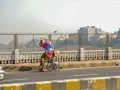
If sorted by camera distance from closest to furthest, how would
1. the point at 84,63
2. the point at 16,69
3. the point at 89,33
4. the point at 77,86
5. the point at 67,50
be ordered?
the point at 77,86 → the point at 16,69 → the point at 84,63 → the point at 67,50 → the point at 89,33

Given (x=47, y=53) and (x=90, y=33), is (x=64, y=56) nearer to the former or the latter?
(x=90, y=33)

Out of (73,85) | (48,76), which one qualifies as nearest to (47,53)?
(48,76)

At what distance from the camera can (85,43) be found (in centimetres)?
2467

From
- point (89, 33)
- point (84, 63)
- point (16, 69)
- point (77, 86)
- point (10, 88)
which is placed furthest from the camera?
point (89, 33)

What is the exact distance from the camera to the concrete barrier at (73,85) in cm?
774

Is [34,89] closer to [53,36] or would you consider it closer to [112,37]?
[53,36]

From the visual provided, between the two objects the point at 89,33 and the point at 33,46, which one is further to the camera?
the point at 89,33

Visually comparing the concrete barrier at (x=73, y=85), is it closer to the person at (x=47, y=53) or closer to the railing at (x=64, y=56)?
the person at (x=47, y=53)

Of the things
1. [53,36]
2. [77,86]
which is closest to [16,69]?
[53,36]

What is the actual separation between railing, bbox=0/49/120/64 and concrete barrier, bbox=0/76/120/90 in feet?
43.6

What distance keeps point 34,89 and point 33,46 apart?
51.3ft

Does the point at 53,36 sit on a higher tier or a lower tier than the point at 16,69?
higher

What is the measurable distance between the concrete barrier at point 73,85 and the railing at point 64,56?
43.6 ft

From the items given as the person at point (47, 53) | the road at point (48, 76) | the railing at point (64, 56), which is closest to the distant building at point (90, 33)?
the railing at point (64, 56)
